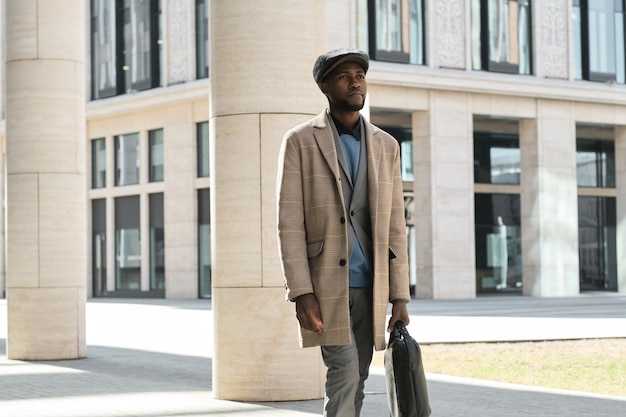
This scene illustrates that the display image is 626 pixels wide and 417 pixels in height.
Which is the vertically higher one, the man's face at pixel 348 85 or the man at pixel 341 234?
the man's face at pixel 348 85

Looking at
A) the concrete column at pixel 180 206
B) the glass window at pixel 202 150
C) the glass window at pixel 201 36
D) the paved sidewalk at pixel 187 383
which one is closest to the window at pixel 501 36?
the glass window at pixel 201 36

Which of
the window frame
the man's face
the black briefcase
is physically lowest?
the black briefcase

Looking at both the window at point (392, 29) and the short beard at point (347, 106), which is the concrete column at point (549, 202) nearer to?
the window at point (392, 29)

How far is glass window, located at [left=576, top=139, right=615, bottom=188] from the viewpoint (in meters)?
44.6

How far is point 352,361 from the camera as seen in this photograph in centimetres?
550

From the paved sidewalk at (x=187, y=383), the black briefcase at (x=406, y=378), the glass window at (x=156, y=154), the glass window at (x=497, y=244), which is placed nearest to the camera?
the black briefcase at (x=406, y=378)

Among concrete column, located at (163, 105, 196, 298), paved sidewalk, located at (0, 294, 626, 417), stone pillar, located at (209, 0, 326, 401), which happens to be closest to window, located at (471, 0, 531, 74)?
concrete column, located at (163, 105, 196, 298)

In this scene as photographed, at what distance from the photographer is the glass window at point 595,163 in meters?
44.6

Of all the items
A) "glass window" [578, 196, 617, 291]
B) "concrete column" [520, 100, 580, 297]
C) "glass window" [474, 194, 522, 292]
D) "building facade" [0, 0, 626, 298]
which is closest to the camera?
"building facade" [0, 0, 626, 298]

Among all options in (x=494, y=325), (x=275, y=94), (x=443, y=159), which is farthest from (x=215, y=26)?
(x=443, y=159)

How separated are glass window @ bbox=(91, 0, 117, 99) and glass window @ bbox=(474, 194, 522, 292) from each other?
13731 mm

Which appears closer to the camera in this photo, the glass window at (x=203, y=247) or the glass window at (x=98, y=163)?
the glass window at (x=203, y=247)

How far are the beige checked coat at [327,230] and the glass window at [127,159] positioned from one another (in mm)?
36813

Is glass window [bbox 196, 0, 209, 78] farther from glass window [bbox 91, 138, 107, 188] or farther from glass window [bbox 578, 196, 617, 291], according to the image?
glass window [bbox 578, 196, 617, 291]
